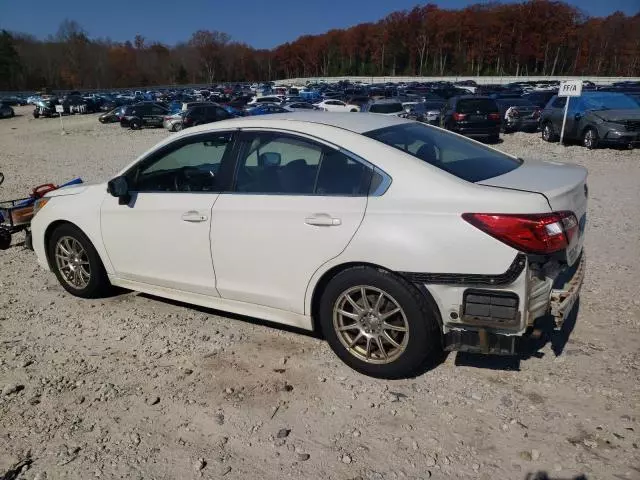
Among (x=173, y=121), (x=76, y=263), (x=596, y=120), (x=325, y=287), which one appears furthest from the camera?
(x=173, y=121)

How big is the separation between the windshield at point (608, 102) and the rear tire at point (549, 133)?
1258 millimetres

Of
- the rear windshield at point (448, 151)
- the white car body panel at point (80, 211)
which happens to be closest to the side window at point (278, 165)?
the rear windshield at point (448, 151)

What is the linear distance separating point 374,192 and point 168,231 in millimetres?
1693

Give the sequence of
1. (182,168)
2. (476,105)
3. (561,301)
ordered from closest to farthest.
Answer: (561,301) → (182,168) → (476,105)

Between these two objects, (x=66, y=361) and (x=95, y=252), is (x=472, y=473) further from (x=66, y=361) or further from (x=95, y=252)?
(x=95, y=252)

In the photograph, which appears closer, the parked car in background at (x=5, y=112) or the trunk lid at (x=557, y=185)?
the trunk lid at (x=557, y=185)

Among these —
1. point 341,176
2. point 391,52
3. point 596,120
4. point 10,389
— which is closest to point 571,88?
point 596,120

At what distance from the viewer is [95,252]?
4469mm

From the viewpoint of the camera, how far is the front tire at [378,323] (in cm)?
298

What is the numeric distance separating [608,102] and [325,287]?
1593 centimetres

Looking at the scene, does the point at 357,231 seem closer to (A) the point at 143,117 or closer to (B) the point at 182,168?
(B) the point at 182,168

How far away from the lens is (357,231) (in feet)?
9.95

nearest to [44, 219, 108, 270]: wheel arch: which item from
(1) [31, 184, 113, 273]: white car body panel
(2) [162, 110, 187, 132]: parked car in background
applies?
(1) [31, 184, 113, 273]: white car body panel

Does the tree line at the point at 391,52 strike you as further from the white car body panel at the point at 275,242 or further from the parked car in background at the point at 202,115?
the white car body panel at the point at 275,242
